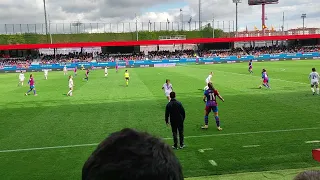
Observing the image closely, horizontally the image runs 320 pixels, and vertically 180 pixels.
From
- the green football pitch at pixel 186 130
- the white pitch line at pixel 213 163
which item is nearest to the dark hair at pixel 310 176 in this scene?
the green football pitch at pixel 186 130

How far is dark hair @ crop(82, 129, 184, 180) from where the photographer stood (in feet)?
4.21

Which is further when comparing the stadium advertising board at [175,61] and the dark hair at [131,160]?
the stadium advertising board at [175,61]

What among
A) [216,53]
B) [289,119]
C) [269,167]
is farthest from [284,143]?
[216,53]

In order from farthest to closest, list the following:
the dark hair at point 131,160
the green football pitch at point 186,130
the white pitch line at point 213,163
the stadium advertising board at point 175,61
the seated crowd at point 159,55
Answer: the seated crowd at point 159,55 → the stadium advertising board at point 175,61 → the green football pitch at point 186,130 → the white pitch line at point 213,163 → the dark hair at point 131,160

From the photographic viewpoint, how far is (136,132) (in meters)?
1.48

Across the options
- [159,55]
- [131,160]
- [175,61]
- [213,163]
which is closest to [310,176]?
[131,160]

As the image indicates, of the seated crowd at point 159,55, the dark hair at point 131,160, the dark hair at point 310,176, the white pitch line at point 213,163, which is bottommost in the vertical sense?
the white pitch line at point 213,163

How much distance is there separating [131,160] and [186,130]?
12.0 meters

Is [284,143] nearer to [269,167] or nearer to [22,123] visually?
[269,167]

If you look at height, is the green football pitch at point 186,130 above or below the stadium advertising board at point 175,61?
below

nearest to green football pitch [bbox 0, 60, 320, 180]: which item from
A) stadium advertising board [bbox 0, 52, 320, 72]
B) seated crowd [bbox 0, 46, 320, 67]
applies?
stadium advertising board [bbox 0, 52, 320, 72]

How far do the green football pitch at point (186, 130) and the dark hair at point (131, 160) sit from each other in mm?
6914

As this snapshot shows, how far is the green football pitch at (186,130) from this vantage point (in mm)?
8883

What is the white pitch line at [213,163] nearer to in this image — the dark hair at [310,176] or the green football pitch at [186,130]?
the green football pitch at [186,130]
